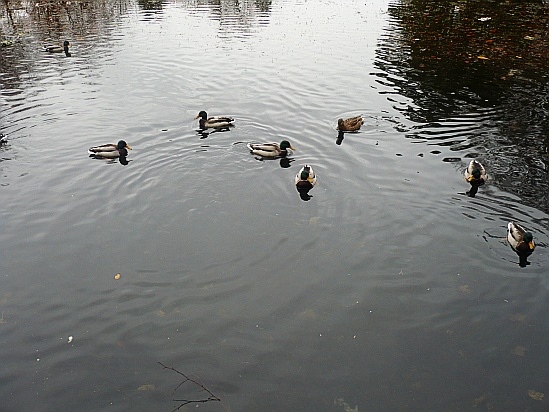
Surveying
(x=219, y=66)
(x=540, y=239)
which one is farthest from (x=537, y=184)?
(x=219, y=66)

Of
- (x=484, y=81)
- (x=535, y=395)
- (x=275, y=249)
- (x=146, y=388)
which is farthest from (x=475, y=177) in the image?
(x=484, y=81)

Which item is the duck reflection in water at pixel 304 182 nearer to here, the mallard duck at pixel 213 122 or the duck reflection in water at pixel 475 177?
the duck reflection in water at pixel 475 177

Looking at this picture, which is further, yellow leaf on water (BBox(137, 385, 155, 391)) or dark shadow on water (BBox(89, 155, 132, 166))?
dark shadow on water (BBox(89, 155, 132, 166))

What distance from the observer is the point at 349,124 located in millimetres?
15258

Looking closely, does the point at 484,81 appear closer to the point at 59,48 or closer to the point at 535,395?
the point at 535,395

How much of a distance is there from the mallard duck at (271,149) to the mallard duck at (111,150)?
3746 mm

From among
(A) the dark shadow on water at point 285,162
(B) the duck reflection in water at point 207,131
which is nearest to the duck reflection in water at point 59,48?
(B) the duck reflection in water at point 207,131

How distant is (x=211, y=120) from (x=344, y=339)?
949 centimetres

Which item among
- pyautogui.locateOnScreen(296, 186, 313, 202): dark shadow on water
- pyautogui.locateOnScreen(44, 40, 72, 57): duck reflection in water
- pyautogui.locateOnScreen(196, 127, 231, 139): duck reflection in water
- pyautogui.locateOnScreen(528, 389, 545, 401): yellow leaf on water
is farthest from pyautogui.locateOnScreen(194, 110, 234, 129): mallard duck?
pyautogui.locateOnScreen(44, 40, 72, 57): duck reflection in water

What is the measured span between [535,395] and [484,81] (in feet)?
50.7

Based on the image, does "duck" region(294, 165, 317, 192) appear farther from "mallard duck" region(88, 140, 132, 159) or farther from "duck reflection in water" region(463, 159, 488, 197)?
"mallard duck" region(88, 140, 132, 159)

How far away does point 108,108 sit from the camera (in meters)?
17.5

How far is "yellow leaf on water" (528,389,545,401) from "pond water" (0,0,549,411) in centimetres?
3

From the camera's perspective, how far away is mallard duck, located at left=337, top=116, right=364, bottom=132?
49.9ft
